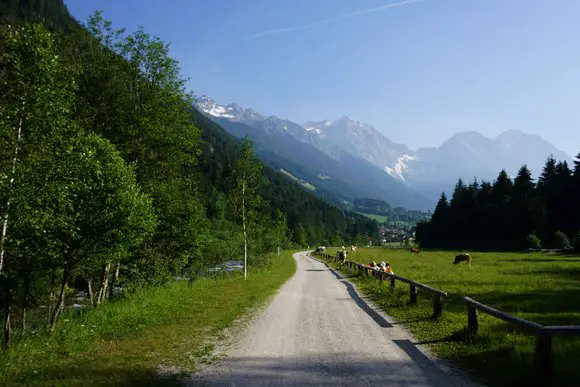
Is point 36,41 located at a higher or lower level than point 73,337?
higher

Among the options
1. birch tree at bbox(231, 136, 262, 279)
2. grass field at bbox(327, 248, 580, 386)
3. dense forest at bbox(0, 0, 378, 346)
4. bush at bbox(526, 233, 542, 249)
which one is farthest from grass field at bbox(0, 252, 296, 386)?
bush at bbox(526, 233, 542, 249)

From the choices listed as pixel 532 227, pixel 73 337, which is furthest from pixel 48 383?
pixel 532 227

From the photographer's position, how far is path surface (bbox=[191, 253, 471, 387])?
8453 millimetres

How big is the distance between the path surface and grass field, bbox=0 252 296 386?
1213 mm

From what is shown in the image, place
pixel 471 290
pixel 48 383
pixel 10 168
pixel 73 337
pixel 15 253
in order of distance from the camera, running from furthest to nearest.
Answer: pixel 471 290 < pixel 15 253 < pixel 10 168 < pixel 73 337 < pixel 48 383

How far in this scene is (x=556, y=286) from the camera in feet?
80.1

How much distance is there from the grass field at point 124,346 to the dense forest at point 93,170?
11.6ft

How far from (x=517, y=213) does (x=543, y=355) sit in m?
103

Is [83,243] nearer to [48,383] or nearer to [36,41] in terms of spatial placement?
[36,41]

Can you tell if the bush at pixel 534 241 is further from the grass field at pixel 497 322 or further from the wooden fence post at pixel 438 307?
the wooden fence post at pixel 438 307

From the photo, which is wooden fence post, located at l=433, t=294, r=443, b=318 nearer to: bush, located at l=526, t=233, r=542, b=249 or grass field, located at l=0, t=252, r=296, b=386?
grass field, located at l=0, t=252, r=296, b=386

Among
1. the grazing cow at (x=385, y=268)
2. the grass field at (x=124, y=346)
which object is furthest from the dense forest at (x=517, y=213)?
the grass field at (x=124, y=346)

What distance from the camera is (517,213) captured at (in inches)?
3819

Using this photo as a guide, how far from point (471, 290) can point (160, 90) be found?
23713mm
